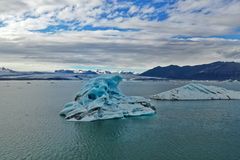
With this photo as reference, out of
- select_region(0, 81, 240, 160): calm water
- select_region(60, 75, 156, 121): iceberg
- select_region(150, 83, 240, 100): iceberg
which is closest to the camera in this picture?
select_region(0, 81, 240, 160): calm water

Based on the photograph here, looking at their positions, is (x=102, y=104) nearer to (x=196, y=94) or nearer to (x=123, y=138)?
(x=123, y=138)

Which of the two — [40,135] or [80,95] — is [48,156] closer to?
[40,135]

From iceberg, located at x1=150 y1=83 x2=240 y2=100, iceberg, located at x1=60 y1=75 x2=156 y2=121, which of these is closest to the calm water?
iceberg, located at x1=60 y1=75 x2=156 y2=121

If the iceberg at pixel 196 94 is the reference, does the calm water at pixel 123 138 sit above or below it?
below

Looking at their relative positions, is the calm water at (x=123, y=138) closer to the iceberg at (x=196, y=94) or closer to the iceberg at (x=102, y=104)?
the iceberg at (x=102, y=104)

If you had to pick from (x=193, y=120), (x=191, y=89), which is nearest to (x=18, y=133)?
(x=193, y=120)

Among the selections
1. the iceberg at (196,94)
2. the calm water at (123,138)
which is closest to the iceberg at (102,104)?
the calm water at (123,138)

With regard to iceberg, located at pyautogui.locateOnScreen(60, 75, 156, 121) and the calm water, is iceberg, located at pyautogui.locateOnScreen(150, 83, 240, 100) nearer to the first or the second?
iceberg, located at pyautogui.locateOnScreen(60, 75, 156, 121)
